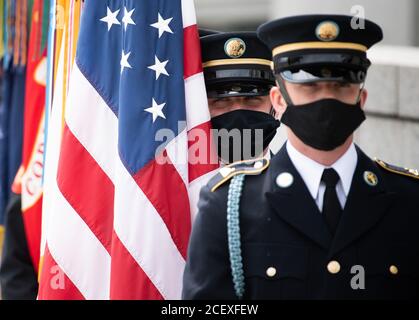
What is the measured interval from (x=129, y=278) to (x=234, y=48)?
1.17m

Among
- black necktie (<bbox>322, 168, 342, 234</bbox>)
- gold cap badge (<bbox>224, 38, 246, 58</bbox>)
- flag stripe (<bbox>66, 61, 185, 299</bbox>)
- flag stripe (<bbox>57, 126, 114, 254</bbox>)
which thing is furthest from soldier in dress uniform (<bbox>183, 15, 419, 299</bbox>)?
gold cap badge (<bbox>224, 38, 246, 58</bbox>)

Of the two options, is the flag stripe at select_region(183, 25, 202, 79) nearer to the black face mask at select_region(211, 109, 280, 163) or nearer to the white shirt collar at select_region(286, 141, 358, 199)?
the black face mask at select_region(211, 109, 280, 163)

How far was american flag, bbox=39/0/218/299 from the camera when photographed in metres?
4.04

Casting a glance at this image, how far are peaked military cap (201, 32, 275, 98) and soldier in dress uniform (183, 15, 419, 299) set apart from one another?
1127 millimetres

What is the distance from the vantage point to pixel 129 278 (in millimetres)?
3975

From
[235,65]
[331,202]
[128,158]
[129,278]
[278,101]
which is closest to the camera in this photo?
[331,202]

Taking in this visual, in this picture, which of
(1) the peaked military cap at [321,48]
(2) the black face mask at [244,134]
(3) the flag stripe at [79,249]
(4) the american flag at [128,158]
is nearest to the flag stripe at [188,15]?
(4) the american flag at [128,158]

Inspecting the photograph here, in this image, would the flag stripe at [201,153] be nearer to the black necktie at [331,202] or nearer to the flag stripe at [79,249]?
the flag stripe at [79,249]

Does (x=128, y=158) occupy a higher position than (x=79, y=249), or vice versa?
(x=128, y=158)

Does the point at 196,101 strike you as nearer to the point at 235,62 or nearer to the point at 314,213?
the point at 235,62

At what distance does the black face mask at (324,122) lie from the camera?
3.07 metres

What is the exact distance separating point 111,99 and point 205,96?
1.37ft

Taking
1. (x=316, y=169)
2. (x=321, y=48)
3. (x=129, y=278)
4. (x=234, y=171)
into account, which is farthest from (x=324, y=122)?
(x=129, y=278)
